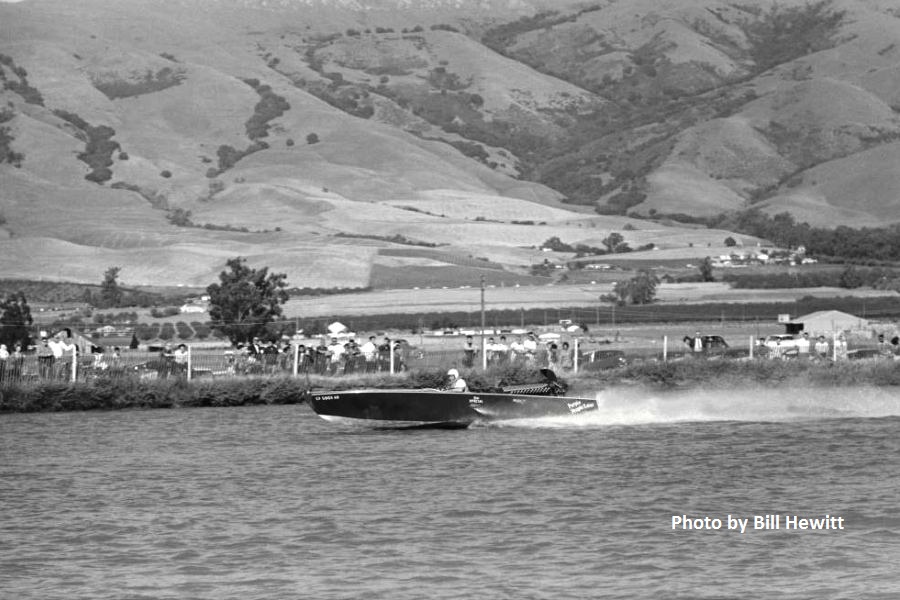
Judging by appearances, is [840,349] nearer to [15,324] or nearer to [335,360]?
[335,360]

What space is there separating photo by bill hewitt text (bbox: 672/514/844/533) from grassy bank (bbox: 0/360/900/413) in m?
25.2

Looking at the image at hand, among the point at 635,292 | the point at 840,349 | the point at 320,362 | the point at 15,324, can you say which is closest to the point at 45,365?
the point at 320,362

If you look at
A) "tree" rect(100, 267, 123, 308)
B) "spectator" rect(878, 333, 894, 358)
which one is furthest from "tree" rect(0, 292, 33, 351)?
"tree" rect(100, 267, 123, 308)

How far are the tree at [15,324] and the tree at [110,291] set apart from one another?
113ft

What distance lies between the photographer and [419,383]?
53.5 m

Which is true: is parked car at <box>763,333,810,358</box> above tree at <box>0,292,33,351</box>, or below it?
below

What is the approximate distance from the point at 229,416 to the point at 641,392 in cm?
1249

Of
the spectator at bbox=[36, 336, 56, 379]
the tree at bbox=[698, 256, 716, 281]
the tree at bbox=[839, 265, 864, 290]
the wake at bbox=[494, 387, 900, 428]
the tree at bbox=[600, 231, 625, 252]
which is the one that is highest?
the tree at bbox=[600, 231, 625, 252]

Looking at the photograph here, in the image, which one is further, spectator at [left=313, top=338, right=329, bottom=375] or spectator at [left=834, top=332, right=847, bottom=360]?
spectator at [left=834, top=332, right=847, bottom=360]

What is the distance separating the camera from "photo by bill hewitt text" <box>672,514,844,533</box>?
2648 cm

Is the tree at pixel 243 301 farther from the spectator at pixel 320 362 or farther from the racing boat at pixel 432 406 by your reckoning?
the racing boat at pixel 432 406

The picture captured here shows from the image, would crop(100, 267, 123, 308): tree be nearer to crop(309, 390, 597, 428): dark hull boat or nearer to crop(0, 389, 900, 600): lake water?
crop(0, 389, 900, 600): lake water

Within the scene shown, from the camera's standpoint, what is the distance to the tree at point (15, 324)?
232 feet

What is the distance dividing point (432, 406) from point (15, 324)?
36302 millimetres
